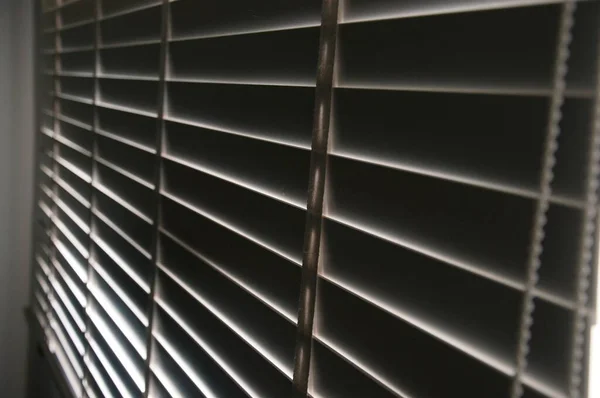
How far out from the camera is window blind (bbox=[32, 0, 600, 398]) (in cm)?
33

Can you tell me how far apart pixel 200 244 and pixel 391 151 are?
36 cm

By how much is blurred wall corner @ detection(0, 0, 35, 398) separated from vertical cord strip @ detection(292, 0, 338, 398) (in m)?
1.56

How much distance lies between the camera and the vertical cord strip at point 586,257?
30 cm

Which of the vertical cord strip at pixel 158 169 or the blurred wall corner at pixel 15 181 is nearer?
the vertical cord strip at pixel 158 169

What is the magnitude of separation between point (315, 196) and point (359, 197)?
0.16ft

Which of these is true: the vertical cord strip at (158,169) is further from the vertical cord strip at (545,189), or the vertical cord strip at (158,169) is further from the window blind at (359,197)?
the vertical cord strip at (545,189)

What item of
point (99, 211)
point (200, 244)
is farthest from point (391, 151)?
point (99, 211)

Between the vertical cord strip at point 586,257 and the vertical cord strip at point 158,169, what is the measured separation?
0.63 m

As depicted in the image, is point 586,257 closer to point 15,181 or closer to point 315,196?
point 315,196

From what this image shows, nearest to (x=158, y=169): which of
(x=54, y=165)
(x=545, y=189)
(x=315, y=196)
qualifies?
(x=315, y=196)

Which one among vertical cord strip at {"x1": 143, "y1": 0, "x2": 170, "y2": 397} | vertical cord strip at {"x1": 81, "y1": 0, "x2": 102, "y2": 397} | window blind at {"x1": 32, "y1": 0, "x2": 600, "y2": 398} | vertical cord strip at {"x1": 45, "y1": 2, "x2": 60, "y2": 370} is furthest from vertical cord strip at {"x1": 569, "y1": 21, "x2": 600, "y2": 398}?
vertical cord strip at {"x1": 45, "y1": 2, "x2": 60, "y2": 370}

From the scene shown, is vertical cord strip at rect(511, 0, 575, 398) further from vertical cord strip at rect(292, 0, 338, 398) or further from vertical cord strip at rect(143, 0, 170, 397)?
vertical cord strip at rect(143, 0, 170, 397)

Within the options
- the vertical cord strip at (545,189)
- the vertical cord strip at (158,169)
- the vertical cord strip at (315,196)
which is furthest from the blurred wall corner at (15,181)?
the vertical cord strip at (545,189)

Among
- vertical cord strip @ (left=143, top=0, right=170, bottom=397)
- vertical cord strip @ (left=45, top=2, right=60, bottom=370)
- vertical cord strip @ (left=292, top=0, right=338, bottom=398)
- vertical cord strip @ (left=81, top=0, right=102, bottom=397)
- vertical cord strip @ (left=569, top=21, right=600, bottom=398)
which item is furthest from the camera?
vertical cord strip @ (left=45, top=2, right=60, bottom=370)
